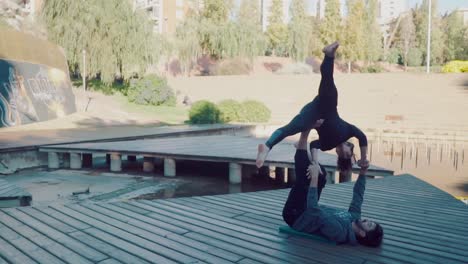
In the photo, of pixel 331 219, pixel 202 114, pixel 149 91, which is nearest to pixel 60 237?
pixel 331 219

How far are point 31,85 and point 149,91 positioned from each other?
29.7ft

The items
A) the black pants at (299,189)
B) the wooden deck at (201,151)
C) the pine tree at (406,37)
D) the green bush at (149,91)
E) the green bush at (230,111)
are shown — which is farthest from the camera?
the pine tree at (406,37)

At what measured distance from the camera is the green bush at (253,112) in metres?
21.5

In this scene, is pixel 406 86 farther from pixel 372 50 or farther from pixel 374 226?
pixel 374 226

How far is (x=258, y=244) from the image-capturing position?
3693mm

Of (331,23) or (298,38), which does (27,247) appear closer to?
(331,23)

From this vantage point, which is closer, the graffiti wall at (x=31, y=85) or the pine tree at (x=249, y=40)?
the graffiti wall at (x=31, y=85)

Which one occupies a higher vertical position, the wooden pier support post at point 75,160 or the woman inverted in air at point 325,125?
the woman inverted in air at point 325,125

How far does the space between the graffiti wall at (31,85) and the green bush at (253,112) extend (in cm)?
779

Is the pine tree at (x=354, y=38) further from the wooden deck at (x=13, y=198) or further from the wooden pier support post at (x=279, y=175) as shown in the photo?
the wooden deck at (x=13, y=198)

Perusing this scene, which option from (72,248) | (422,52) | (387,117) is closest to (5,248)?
(72,248)

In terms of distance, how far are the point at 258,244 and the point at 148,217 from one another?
1327 mm

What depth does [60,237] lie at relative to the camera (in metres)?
3.76

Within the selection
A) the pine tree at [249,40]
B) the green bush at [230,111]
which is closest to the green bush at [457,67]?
the green bush at [230,111]
